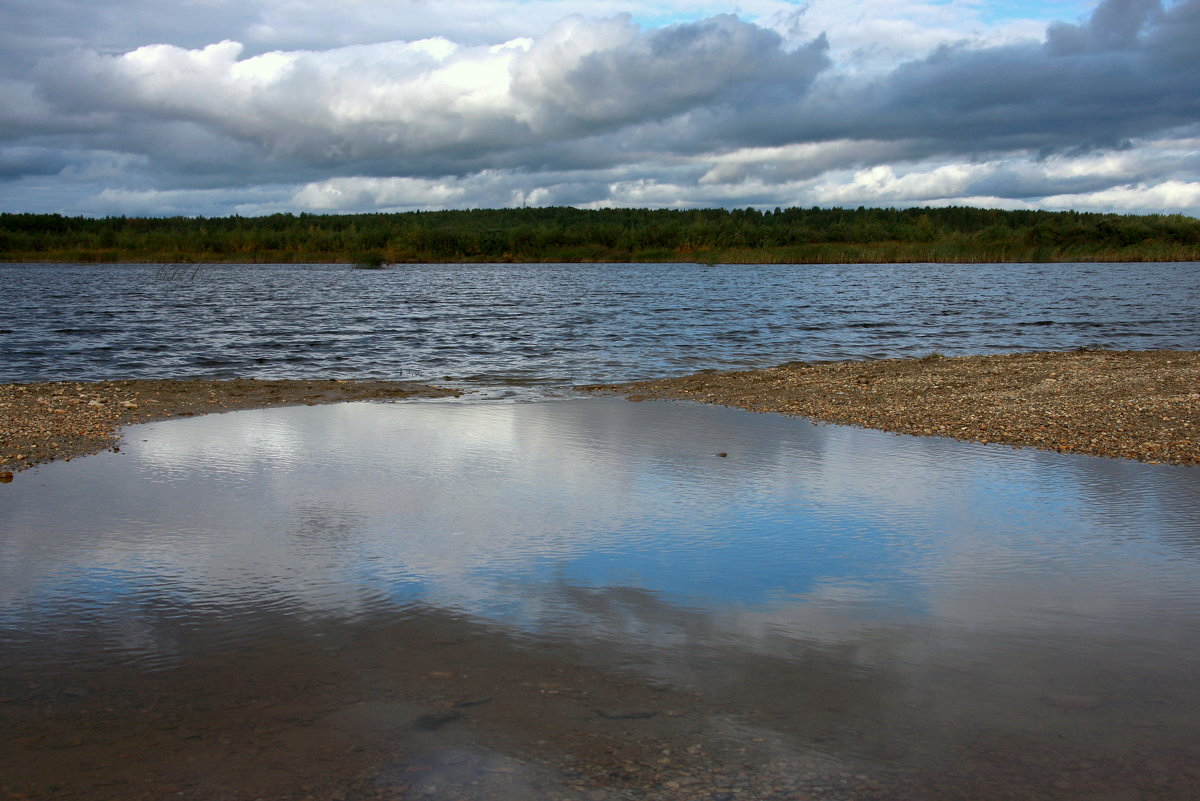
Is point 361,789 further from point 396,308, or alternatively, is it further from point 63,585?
point 396,308

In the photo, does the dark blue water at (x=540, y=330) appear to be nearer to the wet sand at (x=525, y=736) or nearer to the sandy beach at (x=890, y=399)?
the sandy beach at (x=890, y=399)

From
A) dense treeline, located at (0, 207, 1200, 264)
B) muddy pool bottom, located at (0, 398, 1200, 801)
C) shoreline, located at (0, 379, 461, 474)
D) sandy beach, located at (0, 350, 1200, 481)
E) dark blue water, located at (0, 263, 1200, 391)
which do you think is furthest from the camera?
dense treeline, located at (0, 207, 1200, 264)

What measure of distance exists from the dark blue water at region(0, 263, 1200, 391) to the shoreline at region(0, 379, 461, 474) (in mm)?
2022

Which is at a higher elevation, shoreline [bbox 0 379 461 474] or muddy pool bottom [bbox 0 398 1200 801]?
shoreline [bbox 0 379 461 474]

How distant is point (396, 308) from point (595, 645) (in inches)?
1547

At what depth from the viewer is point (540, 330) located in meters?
30.1

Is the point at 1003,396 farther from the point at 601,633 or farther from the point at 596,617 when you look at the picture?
the point at 601,633

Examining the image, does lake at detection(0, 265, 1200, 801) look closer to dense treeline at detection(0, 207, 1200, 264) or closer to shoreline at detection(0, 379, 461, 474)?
shoreline at detection(0, 379, 461, 474)

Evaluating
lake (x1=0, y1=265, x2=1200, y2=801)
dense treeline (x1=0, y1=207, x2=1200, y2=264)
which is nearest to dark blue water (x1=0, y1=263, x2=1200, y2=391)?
lake (x1=0, y1=265, x2=1200, y2=801)

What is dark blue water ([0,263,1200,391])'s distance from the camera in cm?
2033

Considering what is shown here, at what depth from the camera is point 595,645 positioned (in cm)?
464

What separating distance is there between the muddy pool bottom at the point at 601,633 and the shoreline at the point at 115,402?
1.45m

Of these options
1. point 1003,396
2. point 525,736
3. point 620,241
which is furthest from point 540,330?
point 620,241

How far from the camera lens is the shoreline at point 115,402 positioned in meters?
9.83
